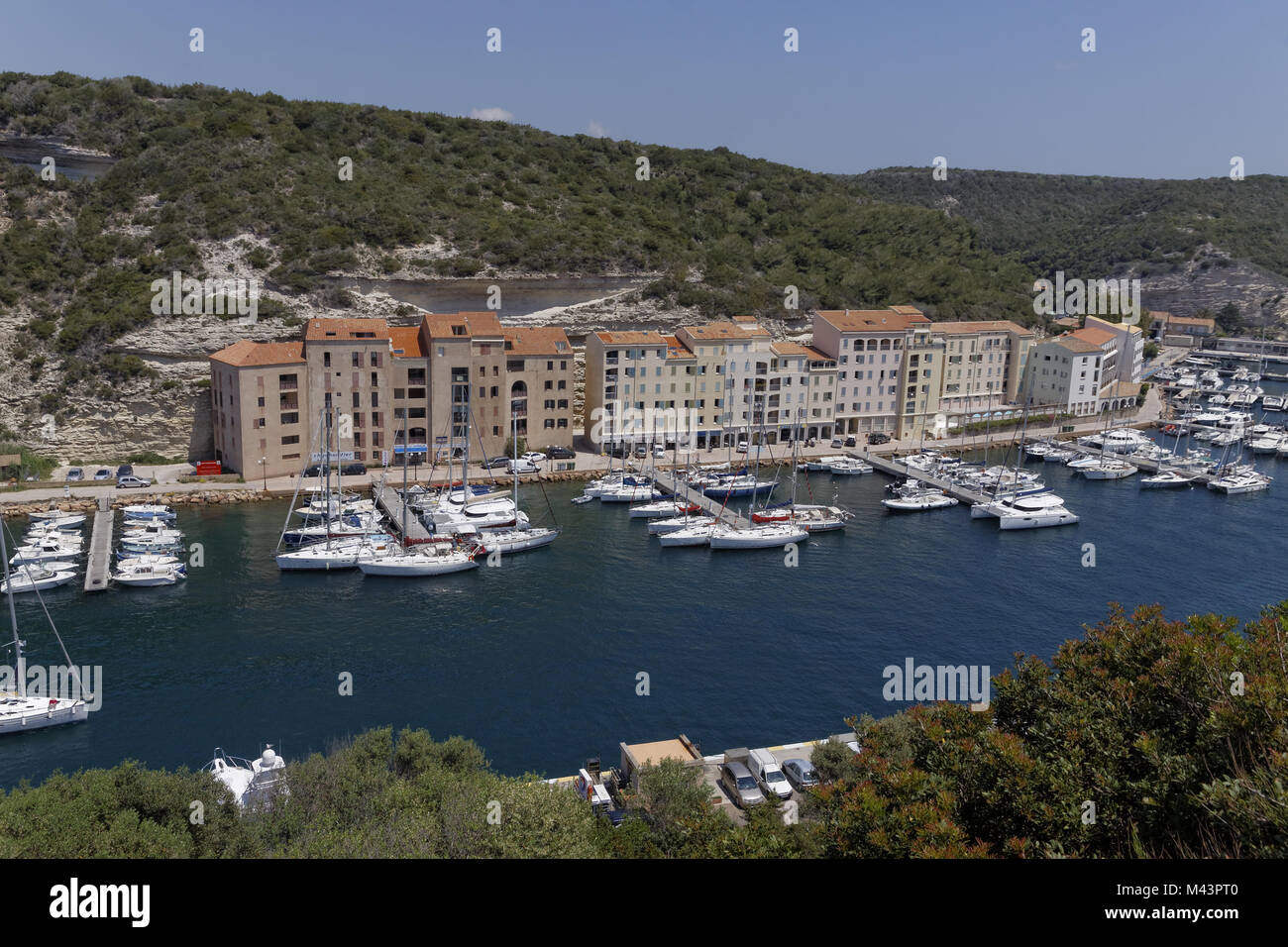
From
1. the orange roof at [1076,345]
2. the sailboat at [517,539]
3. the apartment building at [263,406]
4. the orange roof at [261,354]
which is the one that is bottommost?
the sailboat at [517,539]

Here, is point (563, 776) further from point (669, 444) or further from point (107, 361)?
point (107, 361)

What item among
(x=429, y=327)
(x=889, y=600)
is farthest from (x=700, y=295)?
(x=889, y=600)

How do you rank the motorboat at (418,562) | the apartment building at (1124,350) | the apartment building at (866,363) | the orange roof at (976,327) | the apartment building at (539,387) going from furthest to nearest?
the apartment building at (1124,350) < the orange roof at (976,327) < the apartment building at (866,363) < the apartment building at (539,387) < the motorboat at (418,562)

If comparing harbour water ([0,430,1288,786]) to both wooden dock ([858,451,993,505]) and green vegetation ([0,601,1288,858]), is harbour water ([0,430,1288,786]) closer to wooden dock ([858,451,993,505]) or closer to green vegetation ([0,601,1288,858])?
wooden dock ([858,451,993,505])

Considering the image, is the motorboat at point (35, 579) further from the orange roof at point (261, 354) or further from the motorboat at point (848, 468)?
the motorboat at point (848, 468)
